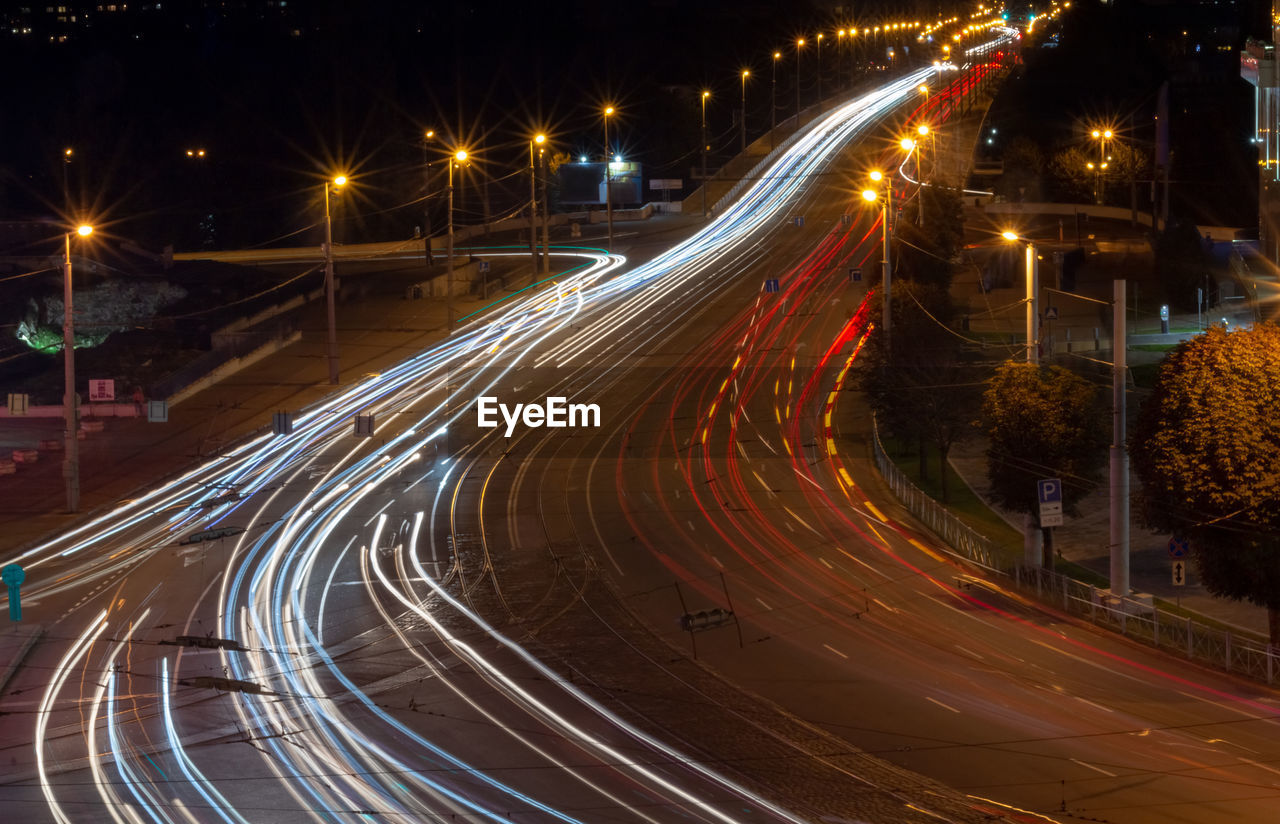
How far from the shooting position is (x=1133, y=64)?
392 ft

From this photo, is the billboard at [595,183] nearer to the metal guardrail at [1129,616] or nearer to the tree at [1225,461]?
the metal guardrail at [1129,616]

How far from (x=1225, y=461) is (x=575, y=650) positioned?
1184cm

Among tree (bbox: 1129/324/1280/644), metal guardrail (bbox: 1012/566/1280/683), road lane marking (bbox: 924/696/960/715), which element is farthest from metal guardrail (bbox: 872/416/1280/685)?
road lane marking (bbox: 924/696/960/715)

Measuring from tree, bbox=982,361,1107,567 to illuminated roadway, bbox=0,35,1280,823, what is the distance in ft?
8.15

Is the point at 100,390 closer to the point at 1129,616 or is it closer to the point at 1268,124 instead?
the point at 1129,616

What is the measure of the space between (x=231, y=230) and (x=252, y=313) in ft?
155

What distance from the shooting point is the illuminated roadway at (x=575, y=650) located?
16.7 meters

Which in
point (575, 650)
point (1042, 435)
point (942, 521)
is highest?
point (1042, 435)

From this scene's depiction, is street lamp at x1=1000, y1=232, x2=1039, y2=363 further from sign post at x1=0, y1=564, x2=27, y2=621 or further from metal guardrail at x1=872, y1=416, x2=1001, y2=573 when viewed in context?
sign post at x1=0, y1=564, x2=27, y2=621

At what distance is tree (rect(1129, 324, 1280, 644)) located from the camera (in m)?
23.2

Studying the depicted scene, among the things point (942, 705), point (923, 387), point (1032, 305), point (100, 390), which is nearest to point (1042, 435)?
point (1032, 305)

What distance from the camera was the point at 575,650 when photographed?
77.8 feet

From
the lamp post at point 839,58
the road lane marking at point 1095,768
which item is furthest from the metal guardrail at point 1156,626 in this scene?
the lamp post at point 839,58

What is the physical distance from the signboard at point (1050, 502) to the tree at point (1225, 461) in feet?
7.35
